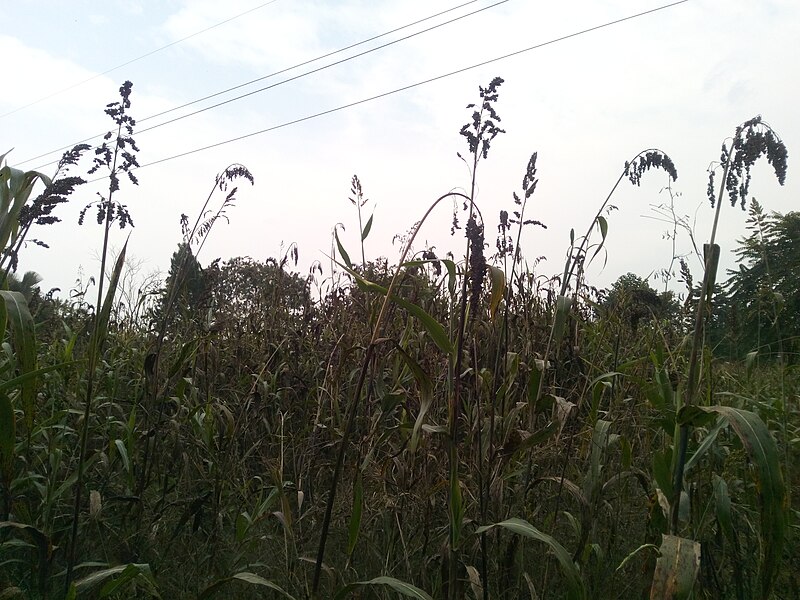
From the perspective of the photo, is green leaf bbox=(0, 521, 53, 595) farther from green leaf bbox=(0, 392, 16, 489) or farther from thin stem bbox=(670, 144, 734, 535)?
thin stem bbox=(670, 144, 734, 535)

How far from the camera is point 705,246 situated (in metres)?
1.61

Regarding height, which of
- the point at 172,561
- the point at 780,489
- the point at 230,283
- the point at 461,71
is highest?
the point at 461,71

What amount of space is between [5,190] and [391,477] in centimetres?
160

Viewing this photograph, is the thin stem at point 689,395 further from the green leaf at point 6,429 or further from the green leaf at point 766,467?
the green leaf at point 6,429

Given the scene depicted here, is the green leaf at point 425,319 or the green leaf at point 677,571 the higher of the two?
the green leaf at point 425,319

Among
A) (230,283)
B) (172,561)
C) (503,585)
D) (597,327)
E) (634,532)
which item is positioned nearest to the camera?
(503,585)

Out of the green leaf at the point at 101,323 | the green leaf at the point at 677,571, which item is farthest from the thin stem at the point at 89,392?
the green leaf at the point at 677,571

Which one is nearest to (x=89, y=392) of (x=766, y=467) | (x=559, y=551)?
(x=559, y=551)

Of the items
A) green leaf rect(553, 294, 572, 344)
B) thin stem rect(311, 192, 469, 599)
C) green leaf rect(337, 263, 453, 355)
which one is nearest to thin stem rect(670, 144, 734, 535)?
green leaf rect(553, 294, 572, 344)

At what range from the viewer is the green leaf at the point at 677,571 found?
52.6 inches

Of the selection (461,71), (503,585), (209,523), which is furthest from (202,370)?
(461,71)

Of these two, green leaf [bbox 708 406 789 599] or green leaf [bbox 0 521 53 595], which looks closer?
green leaf [bbox 708 406 789 599]

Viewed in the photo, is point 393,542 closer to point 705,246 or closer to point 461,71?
point 705,246

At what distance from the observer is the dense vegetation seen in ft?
5.21
